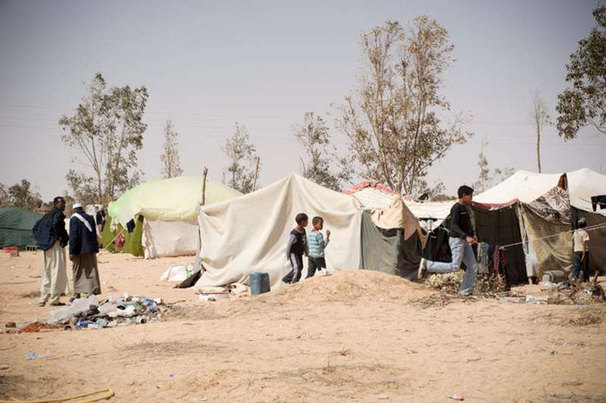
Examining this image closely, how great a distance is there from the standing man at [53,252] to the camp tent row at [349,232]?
3.48 metres

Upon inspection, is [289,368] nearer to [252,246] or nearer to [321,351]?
[321,351]

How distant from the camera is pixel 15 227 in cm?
2422

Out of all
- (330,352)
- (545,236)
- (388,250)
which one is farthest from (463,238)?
(545,236)

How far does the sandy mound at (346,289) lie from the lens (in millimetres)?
9117

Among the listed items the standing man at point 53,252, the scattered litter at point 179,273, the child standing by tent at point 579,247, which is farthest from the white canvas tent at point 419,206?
the standing man at point 53,252

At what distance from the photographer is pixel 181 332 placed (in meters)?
6.85

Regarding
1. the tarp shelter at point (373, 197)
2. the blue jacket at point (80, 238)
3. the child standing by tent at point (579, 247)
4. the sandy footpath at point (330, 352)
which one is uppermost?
the tarp shelter at point (373, 197)

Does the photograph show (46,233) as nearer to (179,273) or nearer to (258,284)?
(258,284)

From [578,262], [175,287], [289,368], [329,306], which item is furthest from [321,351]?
[578,262]

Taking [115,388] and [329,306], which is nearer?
[115,388]

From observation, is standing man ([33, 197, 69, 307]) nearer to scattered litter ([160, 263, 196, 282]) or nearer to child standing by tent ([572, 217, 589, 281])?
scattered litter ([160, 263, 196, 282])

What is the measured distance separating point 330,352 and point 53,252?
19.3 feet

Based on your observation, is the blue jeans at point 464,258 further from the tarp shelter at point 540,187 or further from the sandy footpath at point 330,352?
the tarp shelter at point 540,187

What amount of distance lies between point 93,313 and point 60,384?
130 inches
